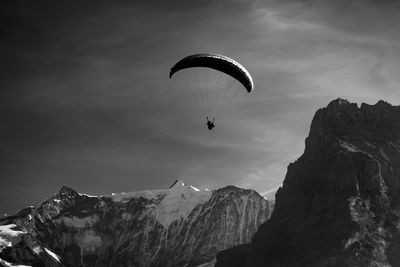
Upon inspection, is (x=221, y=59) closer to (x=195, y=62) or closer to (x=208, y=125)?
(x=195, y=62)

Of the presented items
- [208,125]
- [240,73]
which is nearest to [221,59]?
[240,73]

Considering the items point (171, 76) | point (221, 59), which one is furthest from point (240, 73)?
point (171, 76)

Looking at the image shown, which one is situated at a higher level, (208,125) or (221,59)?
(221,59)

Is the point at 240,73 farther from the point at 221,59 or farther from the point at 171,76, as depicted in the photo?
the point at 171,76
